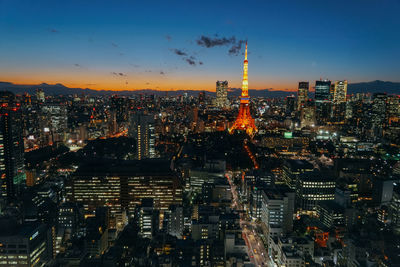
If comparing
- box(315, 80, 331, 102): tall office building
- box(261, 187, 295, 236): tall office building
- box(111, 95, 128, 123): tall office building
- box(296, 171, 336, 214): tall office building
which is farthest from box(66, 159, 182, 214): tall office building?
box(315, 80, 331, 102): tall office building

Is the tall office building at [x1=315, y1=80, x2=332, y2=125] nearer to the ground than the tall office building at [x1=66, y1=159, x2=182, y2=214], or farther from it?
farther from it

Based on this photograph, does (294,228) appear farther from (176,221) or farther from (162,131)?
(162,131)

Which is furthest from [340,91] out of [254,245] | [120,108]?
[254,245]

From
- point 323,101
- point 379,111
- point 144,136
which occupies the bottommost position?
point 144,136

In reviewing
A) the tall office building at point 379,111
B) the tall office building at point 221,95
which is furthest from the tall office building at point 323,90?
the tall office building at point 221,95

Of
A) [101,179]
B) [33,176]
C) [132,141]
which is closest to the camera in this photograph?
[101,179]

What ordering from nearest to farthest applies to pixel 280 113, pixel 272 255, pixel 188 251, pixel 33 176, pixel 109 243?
pixel 188 251
pixel 272 255
pixel 109 243
pixel 33 176
pixel 280 113

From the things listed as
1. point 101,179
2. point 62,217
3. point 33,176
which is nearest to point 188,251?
point 62,217

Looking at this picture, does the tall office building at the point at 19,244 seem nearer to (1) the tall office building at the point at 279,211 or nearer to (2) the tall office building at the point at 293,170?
(1) the tall office building at the point at 279,211

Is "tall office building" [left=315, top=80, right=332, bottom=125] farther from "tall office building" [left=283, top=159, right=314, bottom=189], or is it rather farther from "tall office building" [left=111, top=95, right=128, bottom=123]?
"tall office building" [left=111, top=95, right=128, bottom=123]

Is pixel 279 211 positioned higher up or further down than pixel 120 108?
further down

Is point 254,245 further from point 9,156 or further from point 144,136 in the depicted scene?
point 9,156
